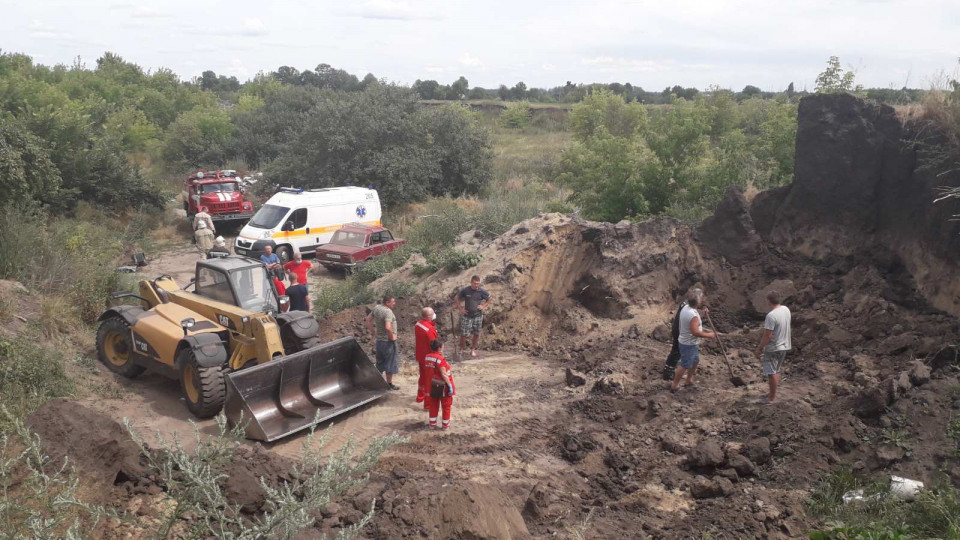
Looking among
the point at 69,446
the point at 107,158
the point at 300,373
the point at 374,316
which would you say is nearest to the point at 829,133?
the point at 374,316

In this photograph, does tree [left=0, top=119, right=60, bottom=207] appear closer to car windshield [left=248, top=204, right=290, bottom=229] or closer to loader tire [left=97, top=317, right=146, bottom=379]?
car windshield [left=248, top=204, right=290, bottom=229]

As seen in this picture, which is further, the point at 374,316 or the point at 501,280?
the point at 501,280

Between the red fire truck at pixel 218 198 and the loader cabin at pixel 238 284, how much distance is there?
45.6 ft

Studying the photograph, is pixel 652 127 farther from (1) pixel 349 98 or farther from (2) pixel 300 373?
(1) pixel 349 98

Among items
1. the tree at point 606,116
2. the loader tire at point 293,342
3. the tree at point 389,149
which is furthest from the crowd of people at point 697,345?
the tree at point 606,116

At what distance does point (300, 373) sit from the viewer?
30.8ft

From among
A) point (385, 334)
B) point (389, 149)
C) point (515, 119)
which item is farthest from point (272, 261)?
point (515, 119)

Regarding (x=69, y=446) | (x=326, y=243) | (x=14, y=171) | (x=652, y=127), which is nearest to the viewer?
(x=69, y=446)

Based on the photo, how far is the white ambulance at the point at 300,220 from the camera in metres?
19.5

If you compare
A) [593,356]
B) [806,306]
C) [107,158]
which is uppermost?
[107,158]

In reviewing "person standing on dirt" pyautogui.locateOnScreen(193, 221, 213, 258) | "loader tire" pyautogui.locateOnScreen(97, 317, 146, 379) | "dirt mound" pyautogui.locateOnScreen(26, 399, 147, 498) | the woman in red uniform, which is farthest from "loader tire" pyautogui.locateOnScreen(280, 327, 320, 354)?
"person standing on dirt" pyautogui.locateOnScreen(193, 221, 213, 258)

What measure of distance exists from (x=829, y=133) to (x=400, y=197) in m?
16.9

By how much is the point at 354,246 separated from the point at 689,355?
→ 11.1 m

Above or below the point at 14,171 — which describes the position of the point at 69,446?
below
